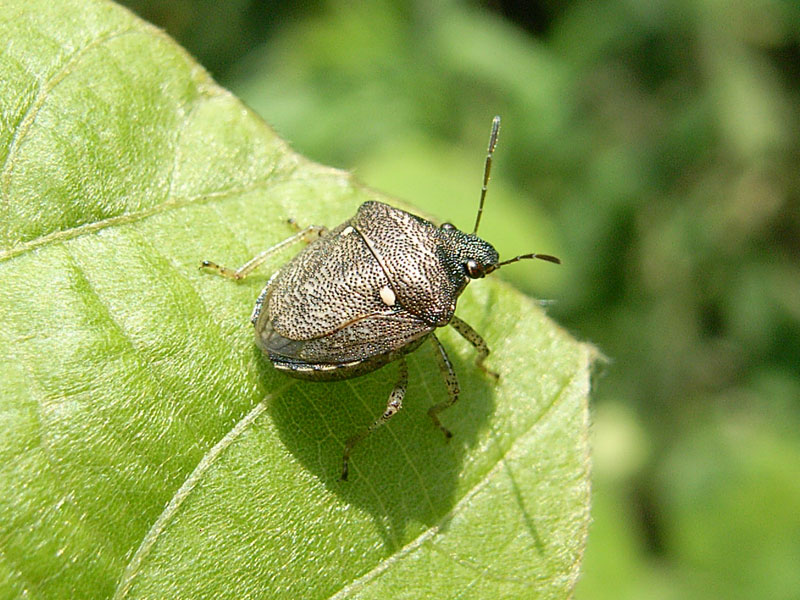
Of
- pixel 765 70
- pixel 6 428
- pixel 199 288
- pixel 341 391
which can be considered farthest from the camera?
pixel 765 70

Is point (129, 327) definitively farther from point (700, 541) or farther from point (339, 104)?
point (700, 541)

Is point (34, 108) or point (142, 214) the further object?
point (142, 214)

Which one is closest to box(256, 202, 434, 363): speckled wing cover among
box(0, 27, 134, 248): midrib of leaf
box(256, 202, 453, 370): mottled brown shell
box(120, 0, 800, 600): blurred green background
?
box(256, 202, 453, 370): mottled brown shell

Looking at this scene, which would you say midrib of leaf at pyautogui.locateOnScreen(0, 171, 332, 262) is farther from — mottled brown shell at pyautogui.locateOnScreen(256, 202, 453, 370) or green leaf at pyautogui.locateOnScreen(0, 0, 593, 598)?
mottled brown shell at pyautogui.locateOnScreen(256, 202, 453, 370)

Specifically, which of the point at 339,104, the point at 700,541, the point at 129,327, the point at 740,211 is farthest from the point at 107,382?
the point at 740,211

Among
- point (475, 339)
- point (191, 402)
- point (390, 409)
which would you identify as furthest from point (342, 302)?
point (191, 402)

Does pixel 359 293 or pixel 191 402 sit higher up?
pixel 359 293

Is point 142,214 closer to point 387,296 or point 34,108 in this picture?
point 34,108
